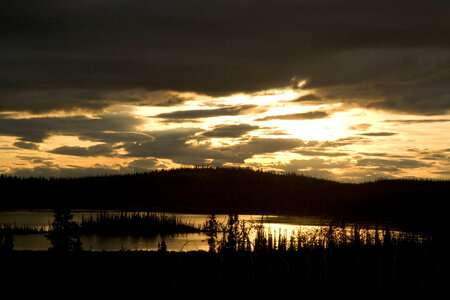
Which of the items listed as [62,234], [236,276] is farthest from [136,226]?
[236,276]

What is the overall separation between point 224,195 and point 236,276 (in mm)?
61255

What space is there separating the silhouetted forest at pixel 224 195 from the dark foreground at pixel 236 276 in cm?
3720

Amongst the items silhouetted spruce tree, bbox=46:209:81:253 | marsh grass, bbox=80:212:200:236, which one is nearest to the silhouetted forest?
marsh grass, bbox=80:212:200:236

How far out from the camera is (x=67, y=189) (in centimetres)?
8200

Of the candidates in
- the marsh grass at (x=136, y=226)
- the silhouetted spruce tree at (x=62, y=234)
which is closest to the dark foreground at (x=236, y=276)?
the silhouetted spruce tree at (x=62, y=234)

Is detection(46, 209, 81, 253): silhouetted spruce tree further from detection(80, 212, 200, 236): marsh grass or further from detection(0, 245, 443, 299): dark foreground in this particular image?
detection(80, 212, 200, 236): marsh grass

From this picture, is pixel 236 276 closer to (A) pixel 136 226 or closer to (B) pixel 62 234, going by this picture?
(B) pixel 62 234

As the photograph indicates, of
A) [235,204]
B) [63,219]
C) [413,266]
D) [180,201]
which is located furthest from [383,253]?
[180,201]

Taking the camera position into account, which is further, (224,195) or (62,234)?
(224,195)

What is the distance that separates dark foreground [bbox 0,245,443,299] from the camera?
15.4 m

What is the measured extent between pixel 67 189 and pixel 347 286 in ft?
232

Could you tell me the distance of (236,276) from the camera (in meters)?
17.1

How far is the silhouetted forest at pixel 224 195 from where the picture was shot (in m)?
60.8

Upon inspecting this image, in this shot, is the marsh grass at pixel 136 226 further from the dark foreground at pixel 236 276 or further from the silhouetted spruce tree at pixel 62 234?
the dark foreground at pixel 236 276
